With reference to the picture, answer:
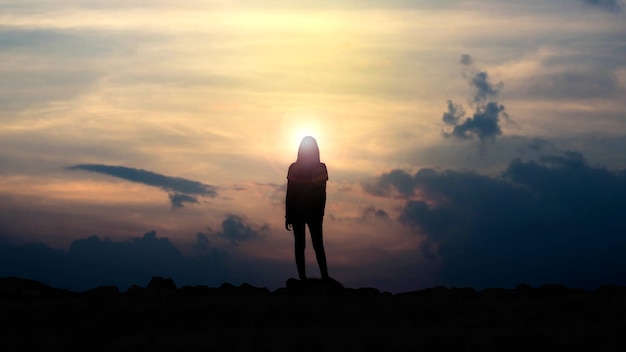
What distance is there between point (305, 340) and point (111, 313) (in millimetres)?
3829

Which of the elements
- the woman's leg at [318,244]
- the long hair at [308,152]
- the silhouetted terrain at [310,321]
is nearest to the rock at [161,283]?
the silhouetted terrain at [310,321]

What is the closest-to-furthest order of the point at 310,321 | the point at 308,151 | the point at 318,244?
the point at 310,321 → the point at 308,151 → the point at 318,244

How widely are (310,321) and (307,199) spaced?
27.7 ft

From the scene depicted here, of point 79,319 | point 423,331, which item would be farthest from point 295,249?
point 423,331

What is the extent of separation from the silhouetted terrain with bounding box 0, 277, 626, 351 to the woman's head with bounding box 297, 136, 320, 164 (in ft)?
12.9

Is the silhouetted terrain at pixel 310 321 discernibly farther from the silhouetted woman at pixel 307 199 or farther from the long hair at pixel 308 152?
the long hair at pixel 308 152

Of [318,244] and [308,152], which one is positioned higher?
[308,152]

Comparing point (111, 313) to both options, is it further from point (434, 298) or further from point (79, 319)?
point (434, 298)

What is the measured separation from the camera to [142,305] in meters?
14.0

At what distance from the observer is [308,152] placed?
20203 millimetres

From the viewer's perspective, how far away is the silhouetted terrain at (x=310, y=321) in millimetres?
10000

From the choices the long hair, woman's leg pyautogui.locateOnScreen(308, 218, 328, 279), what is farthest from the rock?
the long hair

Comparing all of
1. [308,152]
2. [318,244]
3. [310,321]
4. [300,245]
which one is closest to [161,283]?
[300,245]

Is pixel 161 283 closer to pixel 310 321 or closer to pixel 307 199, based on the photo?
pixel 307 199
